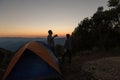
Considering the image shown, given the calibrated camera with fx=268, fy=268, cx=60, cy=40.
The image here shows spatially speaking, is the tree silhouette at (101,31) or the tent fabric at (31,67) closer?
the tent fabric at (31,67)

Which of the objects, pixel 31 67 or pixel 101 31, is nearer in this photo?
pixel 31 67

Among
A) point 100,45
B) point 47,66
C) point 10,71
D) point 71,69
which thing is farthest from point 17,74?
point 100,45

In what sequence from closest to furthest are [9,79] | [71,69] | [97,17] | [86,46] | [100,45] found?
1. [9,79]
2. [71,69]
3. [100,45]
4. [86,46]
5. [97,17]

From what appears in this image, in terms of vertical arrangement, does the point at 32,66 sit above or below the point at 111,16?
below

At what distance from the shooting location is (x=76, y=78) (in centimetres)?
1338

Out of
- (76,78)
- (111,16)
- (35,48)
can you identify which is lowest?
(76,78)

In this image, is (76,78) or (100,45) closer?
(76,78)

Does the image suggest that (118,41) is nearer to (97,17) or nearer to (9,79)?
(97,17)

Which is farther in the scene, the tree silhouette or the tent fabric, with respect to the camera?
the tree silhouette

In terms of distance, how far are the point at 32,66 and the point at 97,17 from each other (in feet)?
82.4

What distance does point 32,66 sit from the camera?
1227 centimetres

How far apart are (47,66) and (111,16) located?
23.4 m

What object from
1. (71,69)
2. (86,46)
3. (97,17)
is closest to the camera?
(71,69)

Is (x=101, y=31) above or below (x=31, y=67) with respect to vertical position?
above
